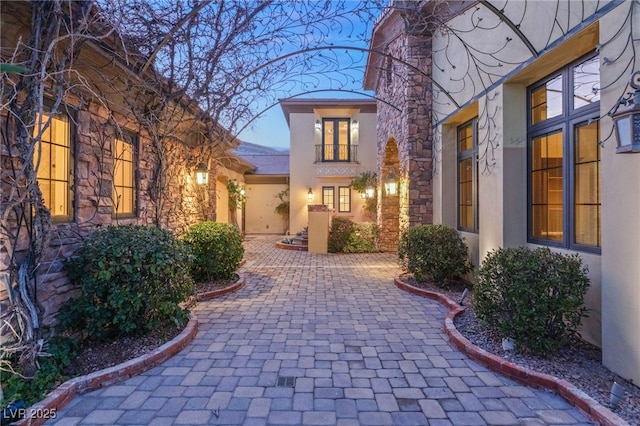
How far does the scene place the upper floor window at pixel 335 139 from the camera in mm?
15891

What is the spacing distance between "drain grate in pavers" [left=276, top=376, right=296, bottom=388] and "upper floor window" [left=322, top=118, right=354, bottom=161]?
1352cm

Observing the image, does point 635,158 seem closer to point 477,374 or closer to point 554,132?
point 554,132

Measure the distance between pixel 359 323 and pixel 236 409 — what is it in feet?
7.29

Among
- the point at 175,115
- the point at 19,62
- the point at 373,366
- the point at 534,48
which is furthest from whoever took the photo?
the point at 175,115

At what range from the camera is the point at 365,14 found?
4988 mm

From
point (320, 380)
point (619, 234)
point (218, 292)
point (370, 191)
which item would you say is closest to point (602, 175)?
point (619, 234)

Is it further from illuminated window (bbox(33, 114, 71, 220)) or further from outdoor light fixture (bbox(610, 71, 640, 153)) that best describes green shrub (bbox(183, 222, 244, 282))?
outdoor light fixture (bbox(610, 71, 640, 153))

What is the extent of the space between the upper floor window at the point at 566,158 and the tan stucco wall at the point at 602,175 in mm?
137

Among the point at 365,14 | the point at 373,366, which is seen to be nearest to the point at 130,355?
the point at 373,366

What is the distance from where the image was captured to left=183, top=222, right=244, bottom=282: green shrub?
611 cm

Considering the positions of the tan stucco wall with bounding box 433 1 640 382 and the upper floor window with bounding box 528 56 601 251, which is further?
the upper floor window with bounding box 528 56 601 251

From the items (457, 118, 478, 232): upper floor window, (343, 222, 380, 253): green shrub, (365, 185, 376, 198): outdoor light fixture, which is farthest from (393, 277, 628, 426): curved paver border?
(365, 185, 376, 198): outdoor light fixture

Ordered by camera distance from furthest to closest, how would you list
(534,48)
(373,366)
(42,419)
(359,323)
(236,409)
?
1. (359,323)
2. (534,48)
3. (373,366)
4. (236,409)
5. (42,419)

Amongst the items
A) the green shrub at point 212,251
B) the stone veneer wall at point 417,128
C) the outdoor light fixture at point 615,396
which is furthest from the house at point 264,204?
the outdoor light fixture at point 615,396
